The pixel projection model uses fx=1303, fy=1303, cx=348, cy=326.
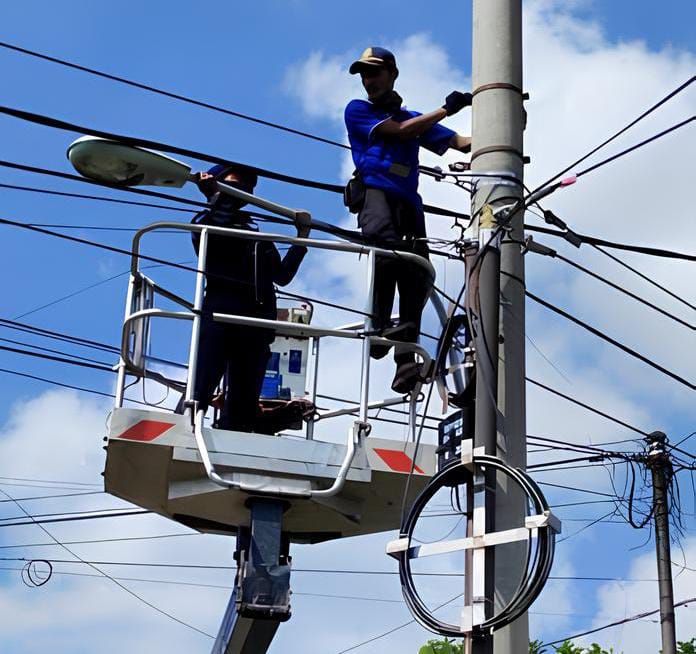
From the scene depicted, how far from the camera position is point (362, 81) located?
876 cm

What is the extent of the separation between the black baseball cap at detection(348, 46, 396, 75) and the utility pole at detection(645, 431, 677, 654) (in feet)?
35.9

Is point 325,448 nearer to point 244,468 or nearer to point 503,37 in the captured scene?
point 244,468

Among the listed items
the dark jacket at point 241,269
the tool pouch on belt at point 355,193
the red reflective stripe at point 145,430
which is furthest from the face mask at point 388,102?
the red reflective stripe at point 145,430

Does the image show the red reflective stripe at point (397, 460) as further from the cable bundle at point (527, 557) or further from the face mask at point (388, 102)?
the face mask at point (388, 102)

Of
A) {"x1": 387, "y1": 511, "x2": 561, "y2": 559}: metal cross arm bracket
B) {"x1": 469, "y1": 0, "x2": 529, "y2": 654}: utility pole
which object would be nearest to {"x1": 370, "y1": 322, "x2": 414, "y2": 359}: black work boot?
{"x1": 469, "y1": 0, "x2": 529, "y2": 654}: utility pole

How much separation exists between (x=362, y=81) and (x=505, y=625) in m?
4.18

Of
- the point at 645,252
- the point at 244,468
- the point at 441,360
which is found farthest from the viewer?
the point at 645,252

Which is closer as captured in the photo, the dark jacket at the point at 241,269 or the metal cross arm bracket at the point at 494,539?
the metal cross arm bracket at the point at 494,539

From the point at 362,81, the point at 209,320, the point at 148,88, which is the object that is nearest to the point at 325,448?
the point at 209,320

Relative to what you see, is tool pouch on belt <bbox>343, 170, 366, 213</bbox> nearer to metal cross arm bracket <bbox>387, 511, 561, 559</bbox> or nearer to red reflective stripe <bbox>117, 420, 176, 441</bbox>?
red reflective stripe <bbox>117, 420, 176, 441</bbox>

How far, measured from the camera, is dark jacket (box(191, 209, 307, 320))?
825cm

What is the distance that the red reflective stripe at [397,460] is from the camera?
8062 mm

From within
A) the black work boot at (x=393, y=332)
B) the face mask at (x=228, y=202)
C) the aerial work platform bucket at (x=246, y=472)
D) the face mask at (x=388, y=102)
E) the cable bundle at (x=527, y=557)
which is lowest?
the cable bundle at (x=527, y=557)

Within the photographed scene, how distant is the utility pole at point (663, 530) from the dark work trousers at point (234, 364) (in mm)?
10995
